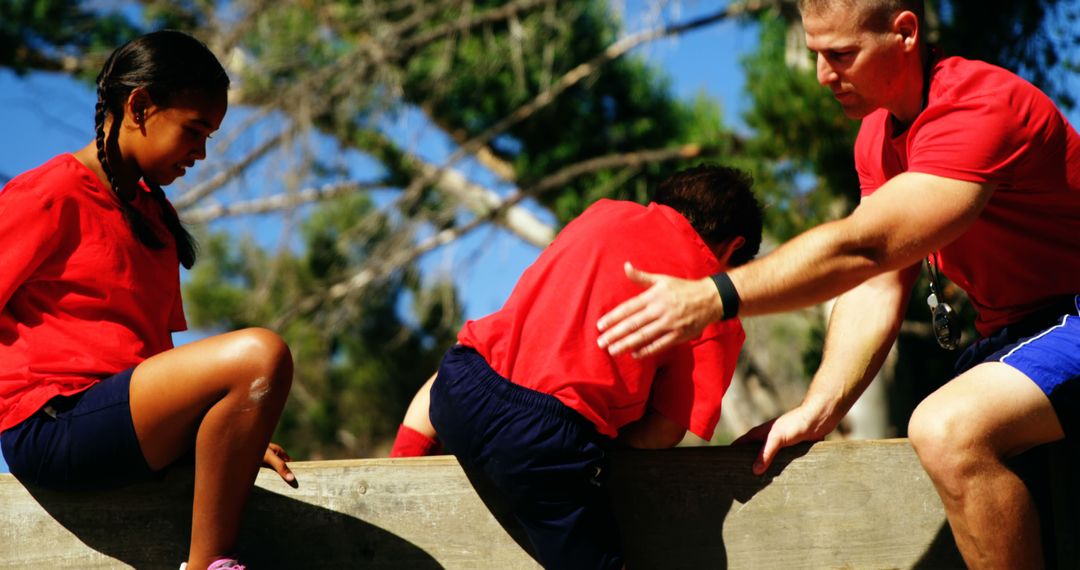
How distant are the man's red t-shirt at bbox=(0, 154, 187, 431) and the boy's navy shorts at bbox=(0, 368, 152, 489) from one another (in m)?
0.03

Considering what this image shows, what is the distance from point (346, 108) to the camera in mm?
10688

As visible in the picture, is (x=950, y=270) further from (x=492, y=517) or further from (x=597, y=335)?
(x=492, y=517)

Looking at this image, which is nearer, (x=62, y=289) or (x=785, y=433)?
(x=62, y=289)

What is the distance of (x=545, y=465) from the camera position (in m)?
2.54

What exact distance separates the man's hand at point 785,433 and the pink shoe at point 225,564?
1163 millimetres

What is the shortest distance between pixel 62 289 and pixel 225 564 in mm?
710

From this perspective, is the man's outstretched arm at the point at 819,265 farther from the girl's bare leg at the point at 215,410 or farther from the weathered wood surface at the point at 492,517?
the girl's bare leg at the point at 215,410

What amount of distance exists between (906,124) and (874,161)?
199 mm

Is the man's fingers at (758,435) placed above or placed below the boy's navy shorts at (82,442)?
below

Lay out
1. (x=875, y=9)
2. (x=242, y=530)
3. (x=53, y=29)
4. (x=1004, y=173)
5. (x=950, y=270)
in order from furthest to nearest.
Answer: (x=53, y=29) → (x=950, y=270) → (x=875, y=9) → (x=242, y=530) → (x=1004, y=173)

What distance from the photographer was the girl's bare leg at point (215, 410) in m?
2.40

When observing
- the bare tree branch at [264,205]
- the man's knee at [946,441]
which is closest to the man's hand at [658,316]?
the man's knee at [946,441]

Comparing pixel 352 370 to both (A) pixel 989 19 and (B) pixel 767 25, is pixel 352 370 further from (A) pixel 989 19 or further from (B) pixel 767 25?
(A) pixel 989 19

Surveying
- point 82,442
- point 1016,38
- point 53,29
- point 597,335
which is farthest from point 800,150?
point 53,29
